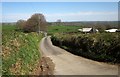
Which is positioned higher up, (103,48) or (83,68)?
(103,48)

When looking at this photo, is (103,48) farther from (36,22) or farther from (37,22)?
(37,22)

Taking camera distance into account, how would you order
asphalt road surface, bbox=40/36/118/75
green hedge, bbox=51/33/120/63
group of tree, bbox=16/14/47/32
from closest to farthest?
1. asphalt road surface, bbox=40/36/118/75
2. green hedge, bbox=51/33/120/63
3. group of tree, bbox=16/14/47/32

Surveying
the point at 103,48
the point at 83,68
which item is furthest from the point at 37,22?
the point at 83,68

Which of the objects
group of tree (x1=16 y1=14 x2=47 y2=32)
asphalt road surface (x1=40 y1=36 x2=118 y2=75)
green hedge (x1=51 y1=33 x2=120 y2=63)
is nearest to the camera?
asphalt road surface (x1=40 y1=36 x2=118 y2=75)

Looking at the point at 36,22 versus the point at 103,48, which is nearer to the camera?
the point at 103,48

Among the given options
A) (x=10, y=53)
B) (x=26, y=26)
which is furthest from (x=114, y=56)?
(x=26, y=26)

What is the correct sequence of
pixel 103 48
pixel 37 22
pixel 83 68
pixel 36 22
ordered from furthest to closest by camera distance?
pixel 37 22, pixel 36 22, pixel 103 48, pixel 83 68

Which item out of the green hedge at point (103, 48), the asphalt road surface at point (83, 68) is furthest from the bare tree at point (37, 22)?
the asphalt road surface at point (83, 68)

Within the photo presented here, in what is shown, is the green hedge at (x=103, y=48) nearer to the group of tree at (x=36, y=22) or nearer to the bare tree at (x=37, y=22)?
the group of tree at (x=36, y=22)

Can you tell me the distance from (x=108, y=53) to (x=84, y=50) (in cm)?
569

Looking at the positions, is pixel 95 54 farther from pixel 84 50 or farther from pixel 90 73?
pixel 90 73

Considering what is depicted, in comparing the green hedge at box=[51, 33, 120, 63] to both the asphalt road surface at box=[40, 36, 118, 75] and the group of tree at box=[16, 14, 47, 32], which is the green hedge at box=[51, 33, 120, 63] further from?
the group of tree at box=[16, 14, 47, 32]

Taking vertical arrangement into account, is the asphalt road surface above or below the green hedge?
below

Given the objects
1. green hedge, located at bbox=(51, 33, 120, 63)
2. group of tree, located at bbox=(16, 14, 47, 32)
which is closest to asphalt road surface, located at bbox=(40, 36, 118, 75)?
green hedge, located at bbox=(51, 33, 120, 63)
